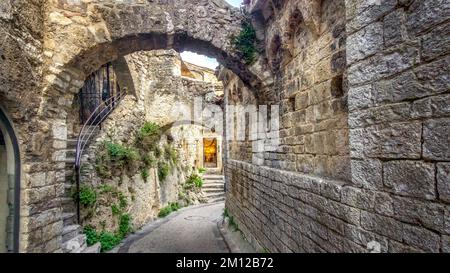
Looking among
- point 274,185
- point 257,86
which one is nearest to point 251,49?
point 257,86

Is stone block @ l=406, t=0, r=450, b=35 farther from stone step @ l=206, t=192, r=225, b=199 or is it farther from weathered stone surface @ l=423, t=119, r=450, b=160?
stone step @ l=206, t=192, r=225, b=199

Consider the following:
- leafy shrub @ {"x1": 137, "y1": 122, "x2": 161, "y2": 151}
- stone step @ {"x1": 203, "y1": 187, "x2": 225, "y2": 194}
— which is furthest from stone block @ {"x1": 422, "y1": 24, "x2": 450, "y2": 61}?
stone step @ {"x1": 203, "y1": 187, "x2": 225, "y2": 194}

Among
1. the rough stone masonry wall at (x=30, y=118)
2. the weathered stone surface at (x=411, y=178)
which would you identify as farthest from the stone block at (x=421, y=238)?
the rough stone masonry wall at (x=30, y=118)

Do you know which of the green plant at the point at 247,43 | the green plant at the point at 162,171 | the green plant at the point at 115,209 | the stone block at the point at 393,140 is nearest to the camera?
the stone block at the point at 393,140

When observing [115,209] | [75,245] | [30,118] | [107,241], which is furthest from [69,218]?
[30,118]

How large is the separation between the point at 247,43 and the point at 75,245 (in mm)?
4033

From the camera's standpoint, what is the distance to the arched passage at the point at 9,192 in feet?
9.37

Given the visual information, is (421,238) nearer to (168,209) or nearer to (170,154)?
(168,209)

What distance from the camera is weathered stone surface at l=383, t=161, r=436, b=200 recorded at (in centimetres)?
139

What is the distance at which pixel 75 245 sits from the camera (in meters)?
4.01

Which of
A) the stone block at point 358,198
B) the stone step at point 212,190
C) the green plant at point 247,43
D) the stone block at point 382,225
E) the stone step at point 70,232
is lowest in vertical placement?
the stone step at point 212,190

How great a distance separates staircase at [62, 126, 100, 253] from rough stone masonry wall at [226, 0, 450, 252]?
11.7 feet

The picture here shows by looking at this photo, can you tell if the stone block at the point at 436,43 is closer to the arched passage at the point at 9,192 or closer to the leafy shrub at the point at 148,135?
the arched passage at the point at 9,192

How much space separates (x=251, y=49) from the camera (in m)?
4.38
